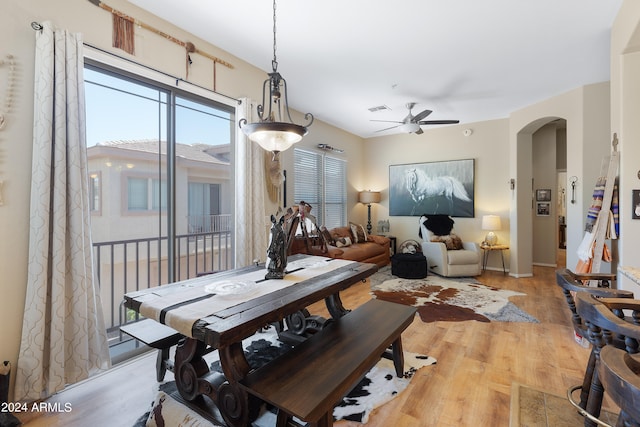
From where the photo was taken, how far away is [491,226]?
5.41 metres

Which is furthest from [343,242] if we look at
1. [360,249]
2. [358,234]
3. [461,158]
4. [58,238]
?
[58,238]

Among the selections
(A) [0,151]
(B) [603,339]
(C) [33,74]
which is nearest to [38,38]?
(C) [33,74]

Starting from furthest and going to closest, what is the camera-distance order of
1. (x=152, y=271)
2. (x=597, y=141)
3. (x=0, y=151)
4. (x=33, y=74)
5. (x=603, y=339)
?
(x=597, y=141) < (x=152, y=271) < (x=33, y=74) < (x=0, y=151) < (x=603, y=339)

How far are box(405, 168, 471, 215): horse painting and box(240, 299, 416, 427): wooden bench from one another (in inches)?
177

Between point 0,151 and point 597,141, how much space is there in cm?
603

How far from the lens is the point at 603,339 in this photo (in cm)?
134

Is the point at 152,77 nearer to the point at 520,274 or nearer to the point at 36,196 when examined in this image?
the point at 36,196

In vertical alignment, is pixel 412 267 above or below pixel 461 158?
below

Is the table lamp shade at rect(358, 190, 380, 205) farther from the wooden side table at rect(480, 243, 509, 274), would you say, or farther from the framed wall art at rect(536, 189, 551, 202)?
the framed wall art at rect(536, 189, 551, 202)

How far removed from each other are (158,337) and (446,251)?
466 centimetres

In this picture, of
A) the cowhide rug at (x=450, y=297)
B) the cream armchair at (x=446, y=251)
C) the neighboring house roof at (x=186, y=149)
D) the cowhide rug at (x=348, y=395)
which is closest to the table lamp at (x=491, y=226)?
the cream armchair at (x=446, y=251)

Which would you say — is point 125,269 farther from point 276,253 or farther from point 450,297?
point 450,297

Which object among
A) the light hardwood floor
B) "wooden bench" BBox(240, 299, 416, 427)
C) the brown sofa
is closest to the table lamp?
the brown sofa

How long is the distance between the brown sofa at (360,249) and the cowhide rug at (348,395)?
2214mm
